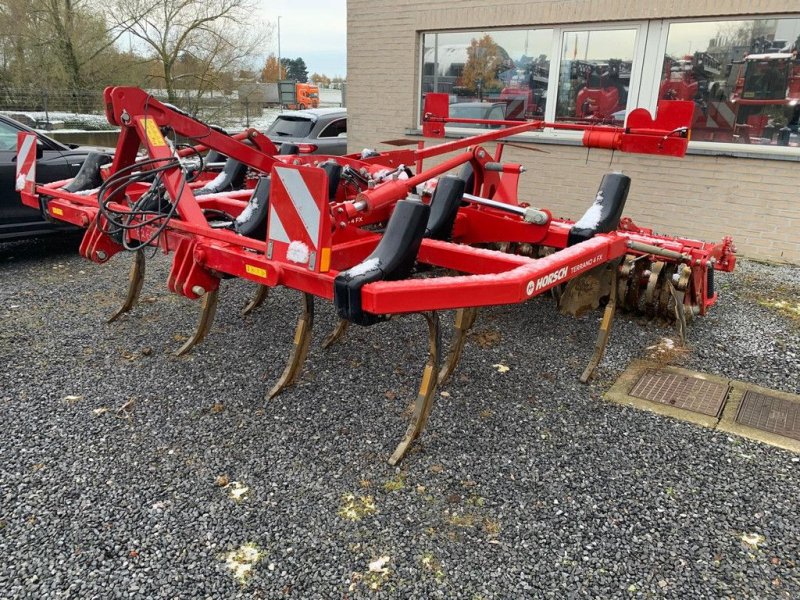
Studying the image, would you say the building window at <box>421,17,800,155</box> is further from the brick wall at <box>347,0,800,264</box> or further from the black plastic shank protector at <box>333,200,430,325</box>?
Answer: the black plastic shank protector at <box>333,200,430,325</box>

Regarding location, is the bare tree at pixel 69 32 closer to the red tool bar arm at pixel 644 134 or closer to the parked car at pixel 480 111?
the parked car at pixel 480 111

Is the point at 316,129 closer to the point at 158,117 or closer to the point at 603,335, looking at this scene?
the point at 158,117

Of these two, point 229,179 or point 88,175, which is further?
point 229,179

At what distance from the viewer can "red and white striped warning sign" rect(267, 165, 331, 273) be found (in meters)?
2.60

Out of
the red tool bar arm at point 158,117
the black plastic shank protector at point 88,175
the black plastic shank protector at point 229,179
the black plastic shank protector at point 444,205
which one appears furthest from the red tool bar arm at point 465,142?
the black plastic shank protector at point 88,175

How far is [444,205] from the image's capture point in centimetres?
355

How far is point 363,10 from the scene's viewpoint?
27.6ft

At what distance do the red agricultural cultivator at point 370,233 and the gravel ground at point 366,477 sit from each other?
0.92ft

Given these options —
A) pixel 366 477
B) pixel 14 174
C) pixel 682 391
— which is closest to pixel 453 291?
pixel 366 477

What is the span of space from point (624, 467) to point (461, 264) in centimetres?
126

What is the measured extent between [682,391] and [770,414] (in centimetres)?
46

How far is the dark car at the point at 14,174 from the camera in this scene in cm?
541

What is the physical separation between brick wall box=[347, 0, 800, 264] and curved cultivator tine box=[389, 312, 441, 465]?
5.00m

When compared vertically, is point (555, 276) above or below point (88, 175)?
below
